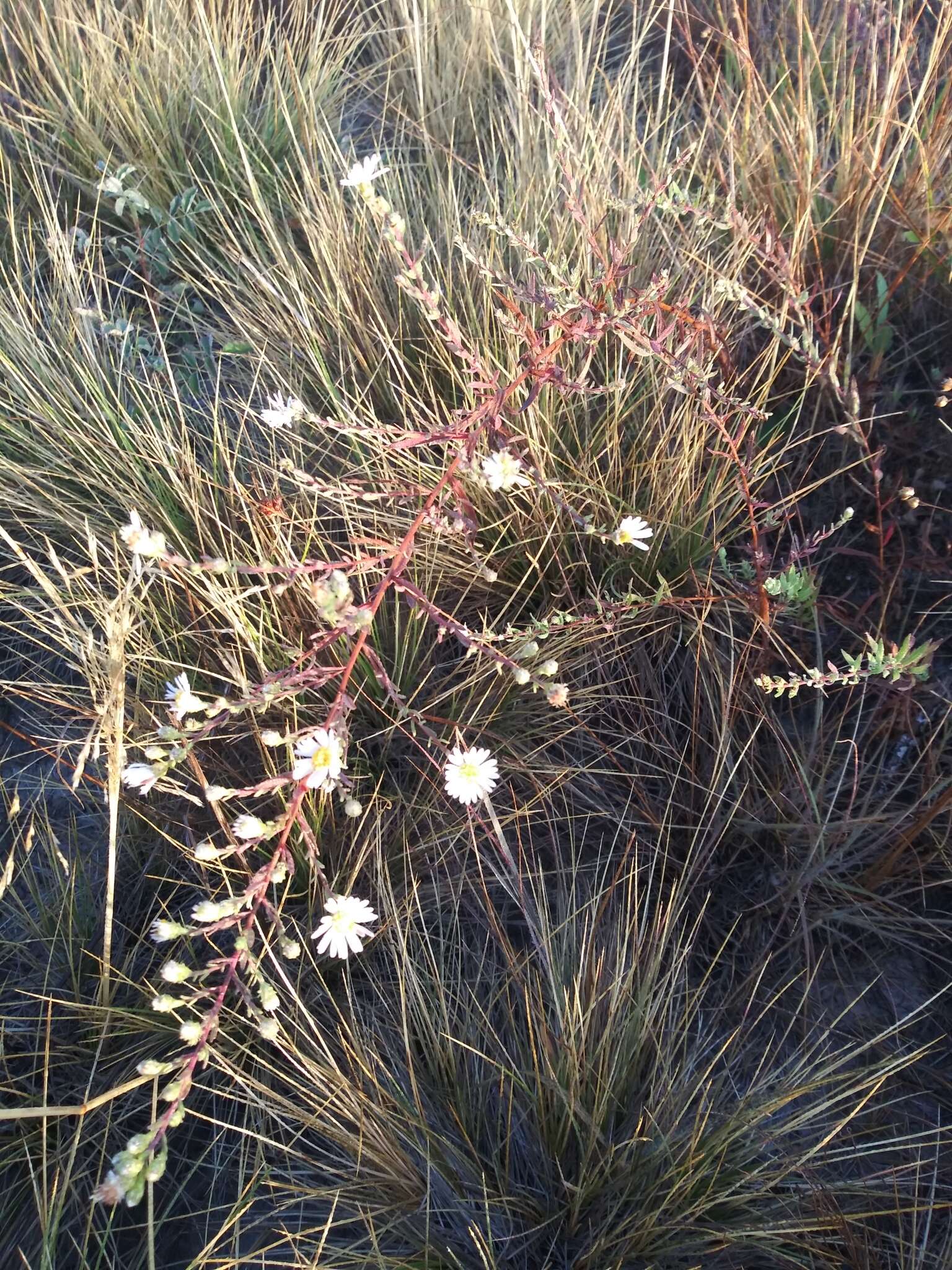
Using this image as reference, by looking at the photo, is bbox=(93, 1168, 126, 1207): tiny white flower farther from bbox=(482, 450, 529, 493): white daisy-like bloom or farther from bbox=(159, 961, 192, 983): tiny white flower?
bbox=(482, 450, 529, 493): white daisy-like bloom

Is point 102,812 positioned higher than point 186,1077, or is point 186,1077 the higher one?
point 186,1077

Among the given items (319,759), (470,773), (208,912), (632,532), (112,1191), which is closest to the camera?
(112,1191)

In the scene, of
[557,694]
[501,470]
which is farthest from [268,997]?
[501,470]

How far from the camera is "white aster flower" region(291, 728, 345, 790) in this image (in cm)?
101

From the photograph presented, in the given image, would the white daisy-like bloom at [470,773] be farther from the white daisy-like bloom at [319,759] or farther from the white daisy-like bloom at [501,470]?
the white daisy-like bloom at [501,470]

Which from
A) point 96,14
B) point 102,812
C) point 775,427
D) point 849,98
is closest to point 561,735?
point 775,427

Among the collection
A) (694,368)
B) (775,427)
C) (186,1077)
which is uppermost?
(694,368)

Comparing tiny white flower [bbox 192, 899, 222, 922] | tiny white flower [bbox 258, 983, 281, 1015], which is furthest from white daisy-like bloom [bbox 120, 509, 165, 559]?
tiny white flower [bbox 258, 983, 281, 1015]

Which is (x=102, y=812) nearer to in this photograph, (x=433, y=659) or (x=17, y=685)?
(x=17, y=685)

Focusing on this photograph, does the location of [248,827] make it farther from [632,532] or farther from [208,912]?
[632,532]

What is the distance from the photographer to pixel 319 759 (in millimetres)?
1059

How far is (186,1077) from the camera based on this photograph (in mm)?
905

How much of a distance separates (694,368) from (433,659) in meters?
0.66

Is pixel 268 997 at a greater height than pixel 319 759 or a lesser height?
lesser
